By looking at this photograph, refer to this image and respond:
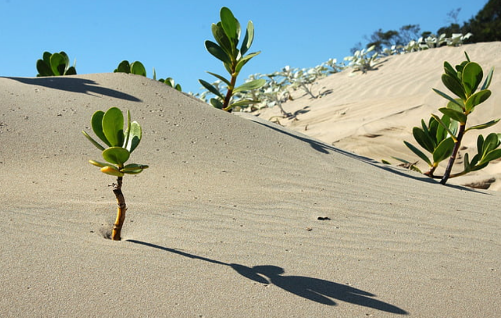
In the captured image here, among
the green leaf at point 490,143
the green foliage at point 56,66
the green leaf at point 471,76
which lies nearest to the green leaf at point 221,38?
the green foliage at point 56,66

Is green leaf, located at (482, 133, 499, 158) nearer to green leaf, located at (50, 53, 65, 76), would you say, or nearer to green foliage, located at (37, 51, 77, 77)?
green foliage, located at (37, 51, 77, 77)

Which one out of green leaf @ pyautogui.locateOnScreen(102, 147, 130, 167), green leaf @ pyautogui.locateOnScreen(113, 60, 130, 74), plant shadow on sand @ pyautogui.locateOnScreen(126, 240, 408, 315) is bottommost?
plant shadow on sand @ pyautogui.locateOnScreen(126, 240, 408, 315)

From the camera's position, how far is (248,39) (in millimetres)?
6141

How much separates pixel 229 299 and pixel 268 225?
98 centimetres

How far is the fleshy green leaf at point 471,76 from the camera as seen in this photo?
15.0 feet

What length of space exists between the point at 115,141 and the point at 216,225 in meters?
0.80

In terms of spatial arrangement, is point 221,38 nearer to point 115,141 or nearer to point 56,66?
point 56,66

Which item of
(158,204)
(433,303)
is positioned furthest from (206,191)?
(433,303)

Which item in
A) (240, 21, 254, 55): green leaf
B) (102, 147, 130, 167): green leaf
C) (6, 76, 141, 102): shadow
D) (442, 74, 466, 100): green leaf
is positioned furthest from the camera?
(240, 21, 254, 55): green leaf

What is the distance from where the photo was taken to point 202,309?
211 cm

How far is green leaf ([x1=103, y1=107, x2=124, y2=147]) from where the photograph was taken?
254cm

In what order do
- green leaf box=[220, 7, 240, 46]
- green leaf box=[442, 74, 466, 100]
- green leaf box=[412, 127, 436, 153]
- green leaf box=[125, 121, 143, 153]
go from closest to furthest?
green leaf box=[125, 121, 143, 153] < green leaf box=[442, 74, 466, 100] < green leaf box=[412, 127, 436, 153] < green leaf box=[220, 7, 240, 46]

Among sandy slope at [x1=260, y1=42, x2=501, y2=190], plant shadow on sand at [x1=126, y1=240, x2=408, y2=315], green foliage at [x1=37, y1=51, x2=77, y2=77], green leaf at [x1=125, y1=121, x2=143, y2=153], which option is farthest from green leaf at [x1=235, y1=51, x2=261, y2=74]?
plant shadow on sand at [x1=126, y1=240, x2=408, y2=315]

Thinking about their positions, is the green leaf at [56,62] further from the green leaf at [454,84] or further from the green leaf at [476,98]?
the green leaf at [476,98]
